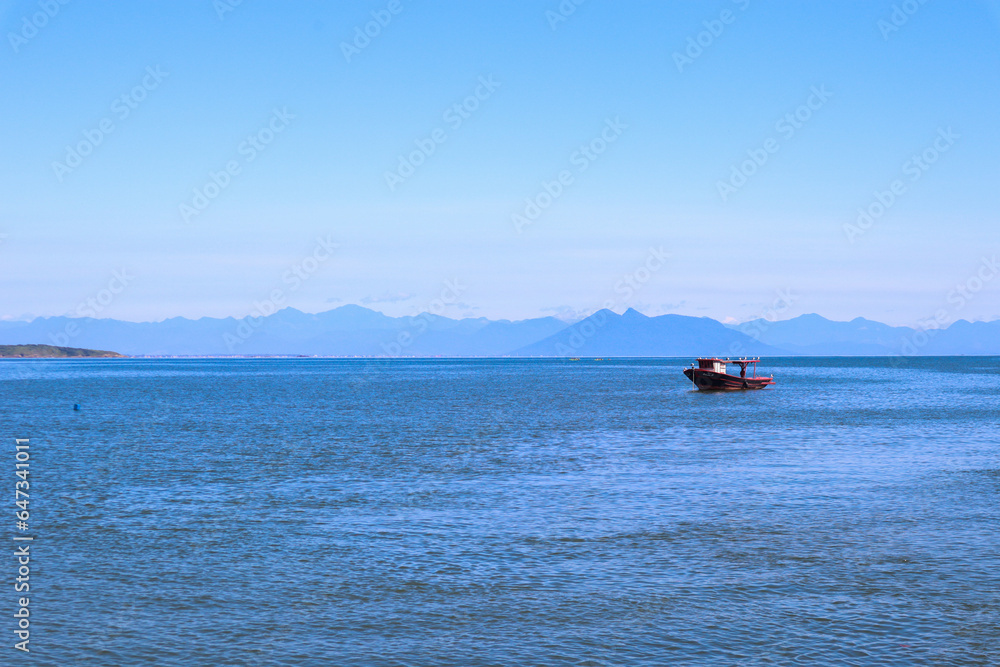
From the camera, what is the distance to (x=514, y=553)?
23.7m

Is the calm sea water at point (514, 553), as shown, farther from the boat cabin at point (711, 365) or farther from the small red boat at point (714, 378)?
the boat cabin at point (711, 365)

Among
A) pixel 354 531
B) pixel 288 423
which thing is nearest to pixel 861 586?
pixel 354 531

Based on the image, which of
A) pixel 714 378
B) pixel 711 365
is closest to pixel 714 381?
pixel 714 378

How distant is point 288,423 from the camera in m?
70.6

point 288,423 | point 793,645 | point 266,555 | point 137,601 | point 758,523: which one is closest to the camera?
point 793,645

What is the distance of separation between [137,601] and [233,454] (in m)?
29.5

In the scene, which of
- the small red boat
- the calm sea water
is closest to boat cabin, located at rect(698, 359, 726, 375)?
the small red boat

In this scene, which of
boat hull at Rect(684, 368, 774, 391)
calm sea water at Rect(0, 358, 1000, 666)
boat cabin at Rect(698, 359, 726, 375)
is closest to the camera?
calm sea water at Rect(0, 358, 1000, 666)

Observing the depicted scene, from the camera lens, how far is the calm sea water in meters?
17.0

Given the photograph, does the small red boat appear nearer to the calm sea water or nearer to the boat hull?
the boat hull

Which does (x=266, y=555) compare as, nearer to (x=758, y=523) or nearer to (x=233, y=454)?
(x=758, y=523)

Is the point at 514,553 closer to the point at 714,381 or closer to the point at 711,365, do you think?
the point at 714,381

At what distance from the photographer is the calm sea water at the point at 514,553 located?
55.7 feet

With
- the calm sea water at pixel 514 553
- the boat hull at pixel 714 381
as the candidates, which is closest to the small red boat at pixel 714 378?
the boat hull at pixel 714 381
